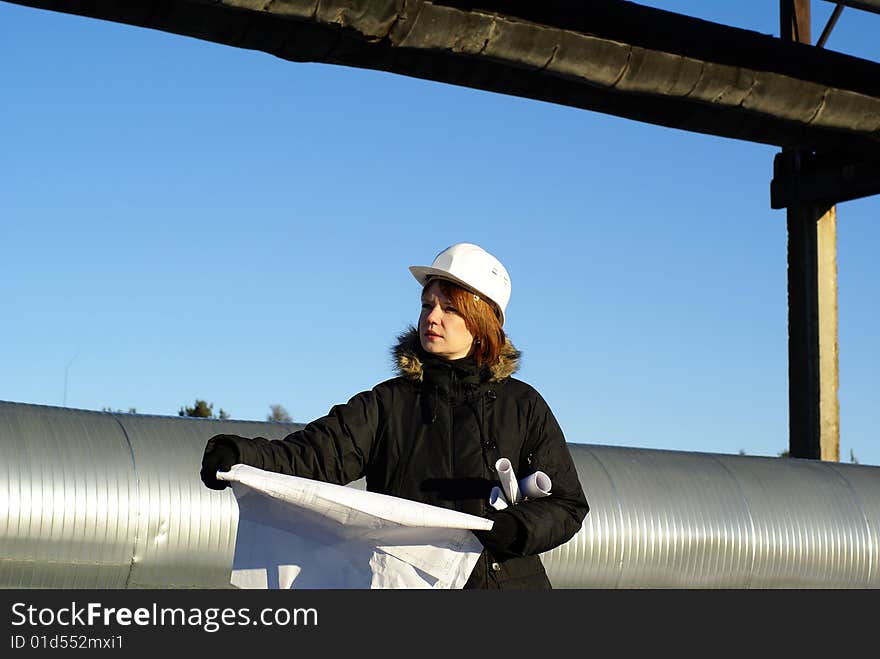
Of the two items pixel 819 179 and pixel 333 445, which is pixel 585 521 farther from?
pixel 333 445

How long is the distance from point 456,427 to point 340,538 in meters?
0.43

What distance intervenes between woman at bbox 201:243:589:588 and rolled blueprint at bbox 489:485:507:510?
9cm

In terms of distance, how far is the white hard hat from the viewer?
11.7 ft

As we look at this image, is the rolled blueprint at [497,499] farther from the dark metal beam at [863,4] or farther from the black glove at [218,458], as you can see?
the dark metal beam at [863,4]

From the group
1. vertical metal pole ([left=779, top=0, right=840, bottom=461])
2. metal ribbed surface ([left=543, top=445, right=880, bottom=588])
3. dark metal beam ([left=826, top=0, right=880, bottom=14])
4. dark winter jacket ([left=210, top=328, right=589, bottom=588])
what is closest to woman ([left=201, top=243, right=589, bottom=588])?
dark winter jacket ([left=210, top=328, right=589, bottom=588])

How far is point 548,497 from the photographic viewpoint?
11.4 feet

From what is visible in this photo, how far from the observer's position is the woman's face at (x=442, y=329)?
3.62m

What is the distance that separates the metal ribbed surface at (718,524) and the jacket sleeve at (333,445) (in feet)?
15.3

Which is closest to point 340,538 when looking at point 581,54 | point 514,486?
point 514,486

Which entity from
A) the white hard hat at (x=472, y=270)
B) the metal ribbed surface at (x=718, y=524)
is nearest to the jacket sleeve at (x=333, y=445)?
the white hard hat at (x=472, y=270)

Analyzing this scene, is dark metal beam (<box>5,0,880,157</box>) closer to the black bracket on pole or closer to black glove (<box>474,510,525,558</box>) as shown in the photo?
the black bracket on pole

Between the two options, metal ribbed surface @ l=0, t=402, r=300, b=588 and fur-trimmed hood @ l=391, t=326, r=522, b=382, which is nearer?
fur-trimmed hood @ l=391, t=326, r=522, b=382
